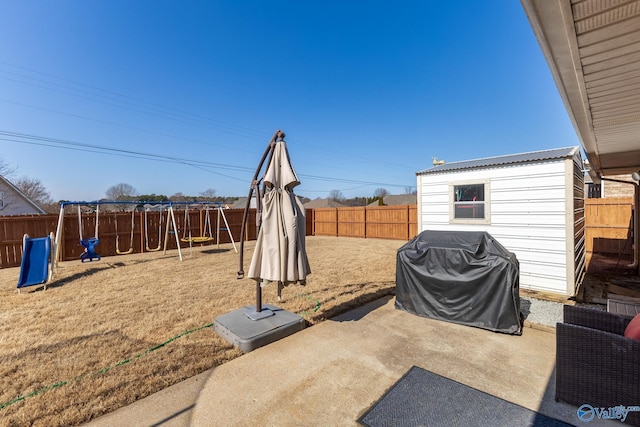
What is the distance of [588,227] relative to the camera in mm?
8984

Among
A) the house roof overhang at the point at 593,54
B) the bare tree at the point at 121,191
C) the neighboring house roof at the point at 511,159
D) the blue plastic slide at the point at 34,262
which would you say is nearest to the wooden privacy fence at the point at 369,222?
the neighboring house roof at the point at 511,159

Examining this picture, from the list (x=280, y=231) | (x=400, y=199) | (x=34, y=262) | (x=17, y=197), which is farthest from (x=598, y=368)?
(x=400, y=199)

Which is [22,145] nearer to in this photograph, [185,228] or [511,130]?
[185,228]

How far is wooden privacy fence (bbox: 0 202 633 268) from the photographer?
324 inches

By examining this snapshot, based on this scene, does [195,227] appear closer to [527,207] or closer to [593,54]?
[527,207]

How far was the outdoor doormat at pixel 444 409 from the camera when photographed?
5.98 feet

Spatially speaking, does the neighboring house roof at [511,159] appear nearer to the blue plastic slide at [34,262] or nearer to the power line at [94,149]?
the blue plastic slide at [34,262]

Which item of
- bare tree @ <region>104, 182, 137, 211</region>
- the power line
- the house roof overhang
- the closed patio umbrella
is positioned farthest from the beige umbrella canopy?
bare tree @ <region>104, 182, 137, 211</region>

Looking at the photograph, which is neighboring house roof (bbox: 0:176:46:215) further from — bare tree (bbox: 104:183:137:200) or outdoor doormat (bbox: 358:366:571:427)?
outdoor doormat (bbox: 358:366:571:427)

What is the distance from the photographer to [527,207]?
4.93 meters

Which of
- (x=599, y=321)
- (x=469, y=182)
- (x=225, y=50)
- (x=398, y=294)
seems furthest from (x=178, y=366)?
(x=225, y=50)

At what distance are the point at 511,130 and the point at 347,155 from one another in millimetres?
24507

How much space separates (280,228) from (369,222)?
12373mm

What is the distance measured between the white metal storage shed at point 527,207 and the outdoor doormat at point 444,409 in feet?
12.4
